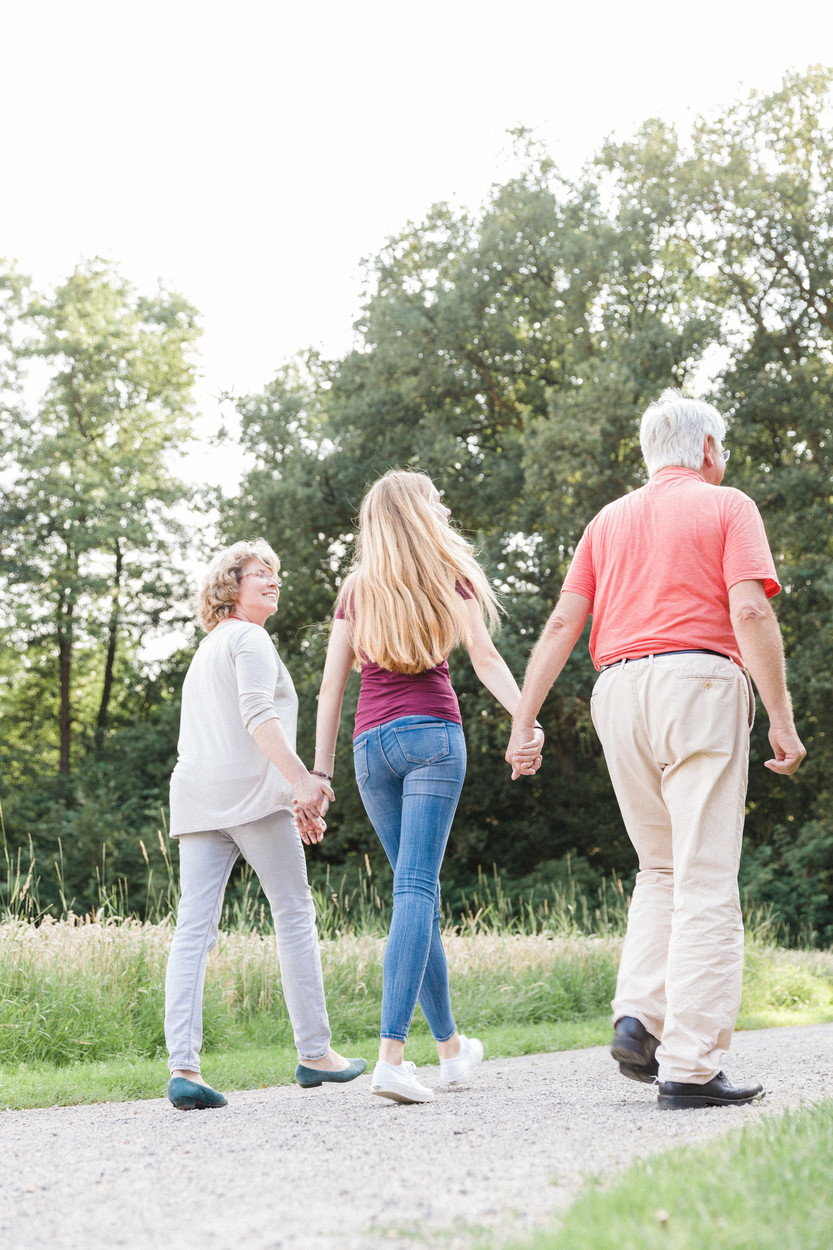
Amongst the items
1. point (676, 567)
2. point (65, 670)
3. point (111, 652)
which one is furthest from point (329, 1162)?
point (111, 652)

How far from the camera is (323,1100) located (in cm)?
430

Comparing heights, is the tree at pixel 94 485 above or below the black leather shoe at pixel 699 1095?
above

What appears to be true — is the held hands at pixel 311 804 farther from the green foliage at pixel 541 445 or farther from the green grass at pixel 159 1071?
the green foliage at pixel 541 445

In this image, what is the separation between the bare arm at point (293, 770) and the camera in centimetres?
425

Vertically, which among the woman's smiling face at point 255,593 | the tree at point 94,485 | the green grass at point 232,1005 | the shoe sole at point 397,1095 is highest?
the tree at point 94,485

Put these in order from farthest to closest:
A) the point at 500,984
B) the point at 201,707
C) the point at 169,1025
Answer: the point at 500,984, the point at 201,707, the point at 169,1025

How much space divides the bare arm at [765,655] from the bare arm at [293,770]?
4.96 feet

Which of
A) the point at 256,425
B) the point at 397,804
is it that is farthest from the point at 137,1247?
the point at 256,425

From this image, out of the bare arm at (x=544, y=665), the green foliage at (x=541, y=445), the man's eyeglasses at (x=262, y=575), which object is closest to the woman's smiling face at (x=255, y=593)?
the man's eyeglasses at (x=262, y=575)

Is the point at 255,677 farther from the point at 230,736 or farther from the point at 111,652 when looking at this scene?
the point at 111,652

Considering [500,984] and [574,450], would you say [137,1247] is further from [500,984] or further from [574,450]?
[574,450]

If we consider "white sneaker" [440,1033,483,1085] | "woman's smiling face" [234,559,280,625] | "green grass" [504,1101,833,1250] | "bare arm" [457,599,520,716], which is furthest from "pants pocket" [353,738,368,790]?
"green grass" [504,1101,833,1250]

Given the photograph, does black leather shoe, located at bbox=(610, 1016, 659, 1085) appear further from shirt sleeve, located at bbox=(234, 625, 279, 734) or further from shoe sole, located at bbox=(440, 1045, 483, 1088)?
shirt sleeve, located at bbox=(234, 625, 279, 734)

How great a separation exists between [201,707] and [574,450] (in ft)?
54.8
